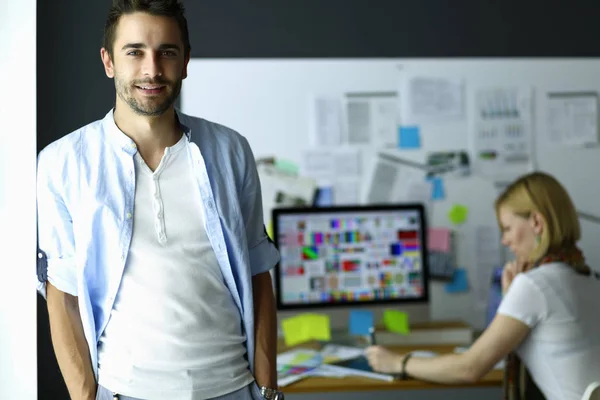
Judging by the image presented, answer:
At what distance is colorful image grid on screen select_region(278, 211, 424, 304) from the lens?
275 centimetres

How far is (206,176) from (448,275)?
1851 mm

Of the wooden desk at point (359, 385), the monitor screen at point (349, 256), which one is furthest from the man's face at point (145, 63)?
the monitor screen at point (349, 256)

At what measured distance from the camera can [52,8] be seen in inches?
67.1

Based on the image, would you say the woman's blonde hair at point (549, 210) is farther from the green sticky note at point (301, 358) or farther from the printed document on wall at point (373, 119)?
the printed document on wall at point (373, 119)

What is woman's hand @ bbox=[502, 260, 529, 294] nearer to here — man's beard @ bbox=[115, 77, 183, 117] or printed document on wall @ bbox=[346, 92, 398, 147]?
printed document on wall @ bbox=[346, 92, 398, 147]

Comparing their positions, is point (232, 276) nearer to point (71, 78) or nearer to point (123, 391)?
point (123, 391)

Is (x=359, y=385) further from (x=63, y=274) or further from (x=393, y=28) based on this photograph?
(x=393, y=28)

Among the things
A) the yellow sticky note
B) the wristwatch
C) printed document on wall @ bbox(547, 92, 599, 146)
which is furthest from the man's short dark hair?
printed document on wall @ bbox(547, 92, 599, 146)

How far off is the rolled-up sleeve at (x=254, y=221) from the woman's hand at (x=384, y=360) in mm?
791

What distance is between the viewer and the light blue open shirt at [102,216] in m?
1.44

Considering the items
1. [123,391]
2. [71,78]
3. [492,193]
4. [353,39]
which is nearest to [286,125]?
[353,39]

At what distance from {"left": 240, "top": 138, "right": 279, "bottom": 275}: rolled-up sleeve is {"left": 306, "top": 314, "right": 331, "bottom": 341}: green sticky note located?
107cm
